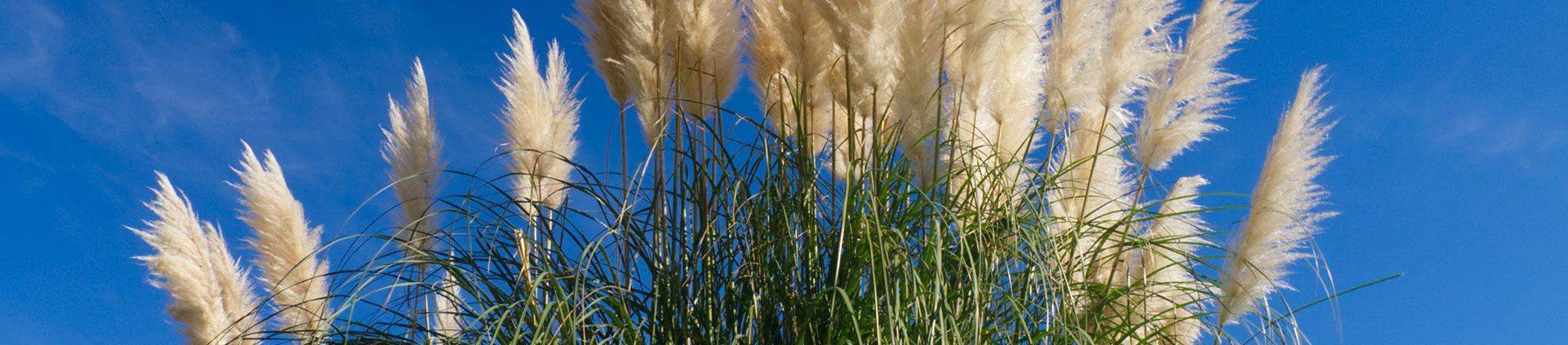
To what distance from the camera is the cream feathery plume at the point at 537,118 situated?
358 centimetres

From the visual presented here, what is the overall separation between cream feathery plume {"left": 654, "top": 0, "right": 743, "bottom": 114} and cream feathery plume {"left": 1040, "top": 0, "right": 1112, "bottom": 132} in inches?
33.3

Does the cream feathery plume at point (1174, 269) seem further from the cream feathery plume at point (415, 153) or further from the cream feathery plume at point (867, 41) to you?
the cream feathery plume at point (415, 153)

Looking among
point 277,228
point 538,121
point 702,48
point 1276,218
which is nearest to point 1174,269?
point 1276,218

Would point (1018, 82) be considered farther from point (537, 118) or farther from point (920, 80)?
point (537, 118)

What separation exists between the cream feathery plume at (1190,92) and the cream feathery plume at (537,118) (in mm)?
1551

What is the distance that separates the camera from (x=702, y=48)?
3.39 metres

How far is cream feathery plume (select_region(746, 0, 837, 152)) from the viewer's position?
3.13m

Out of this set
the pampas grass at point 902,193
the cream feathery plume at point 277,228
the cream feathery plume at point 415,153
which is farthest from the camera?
the cream feathery plume at point 277,228

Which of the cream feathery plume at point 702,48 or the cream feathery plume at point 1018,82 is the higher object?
the cream feathery plume at point 702,48

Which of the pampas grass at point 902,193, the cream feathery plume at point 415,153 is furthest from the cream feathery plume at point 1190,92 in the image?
the cream feathery plume at point 415,153

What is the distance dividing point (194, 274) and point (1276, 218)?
3.70 meters

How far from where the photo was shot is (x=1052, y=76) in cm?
313

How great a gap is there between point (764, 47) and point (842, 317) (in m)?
1.07

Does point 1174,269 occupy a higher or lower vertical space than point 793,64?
lower
